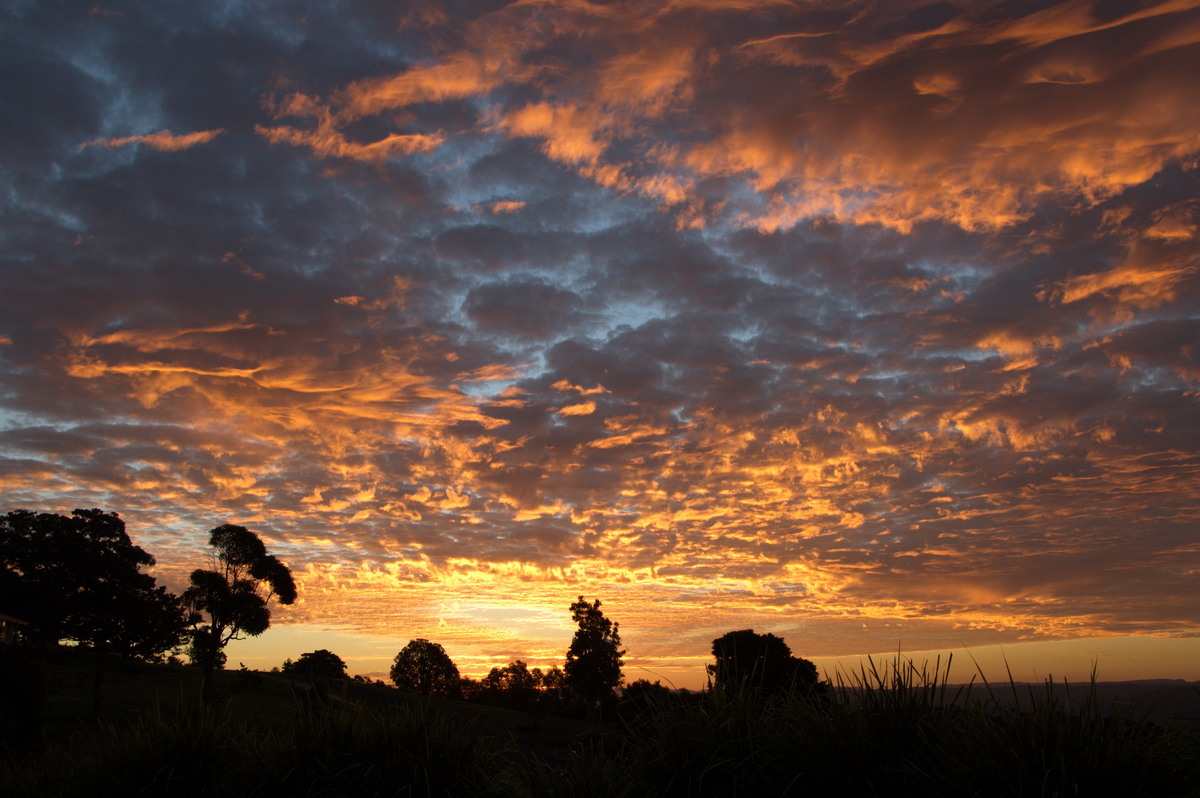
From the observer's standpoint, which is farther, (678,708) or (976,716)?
(678,708)

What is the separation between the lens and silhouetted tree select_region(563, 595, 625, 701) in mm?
72375

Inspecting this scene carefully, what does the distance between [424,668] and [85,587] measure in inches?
1592

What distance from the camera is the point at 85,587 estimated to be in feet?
147

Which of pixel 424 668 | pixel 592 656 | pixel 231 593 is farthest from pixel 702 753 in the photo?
pixel 424 668

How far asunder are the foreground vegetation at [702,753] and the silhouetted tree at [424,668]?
7165 cm

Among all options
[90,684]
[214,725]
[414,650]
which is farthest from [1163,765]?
[414,650]

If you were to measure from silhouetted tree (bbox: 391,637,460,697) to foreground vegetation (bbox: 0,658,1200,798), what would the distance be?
2821 inches

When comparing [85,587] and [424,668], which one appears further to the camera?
[424,668]

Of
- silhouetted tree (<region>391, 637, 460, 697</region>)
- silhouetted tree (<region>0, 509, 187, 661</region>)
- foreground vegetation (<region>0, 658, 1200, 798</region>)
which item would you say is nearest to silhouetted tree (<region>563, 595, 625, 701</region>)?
silhouetted tree (<region>391, 637, 460, 697</region>)

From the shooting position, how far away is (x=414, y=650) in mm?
82000

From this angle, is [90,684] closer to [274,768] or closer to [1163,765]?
[274,768]

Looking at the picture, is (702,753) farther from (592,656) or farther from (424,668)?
(424,668)

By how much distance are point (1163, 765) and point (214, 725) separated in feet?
37.5

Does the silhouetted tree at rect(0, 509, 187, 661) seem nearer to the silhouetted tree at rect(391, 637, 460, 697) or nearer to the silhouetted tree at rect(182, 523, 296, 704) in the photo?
the silhouetted tree at rect(182, 523, 296, 704)
